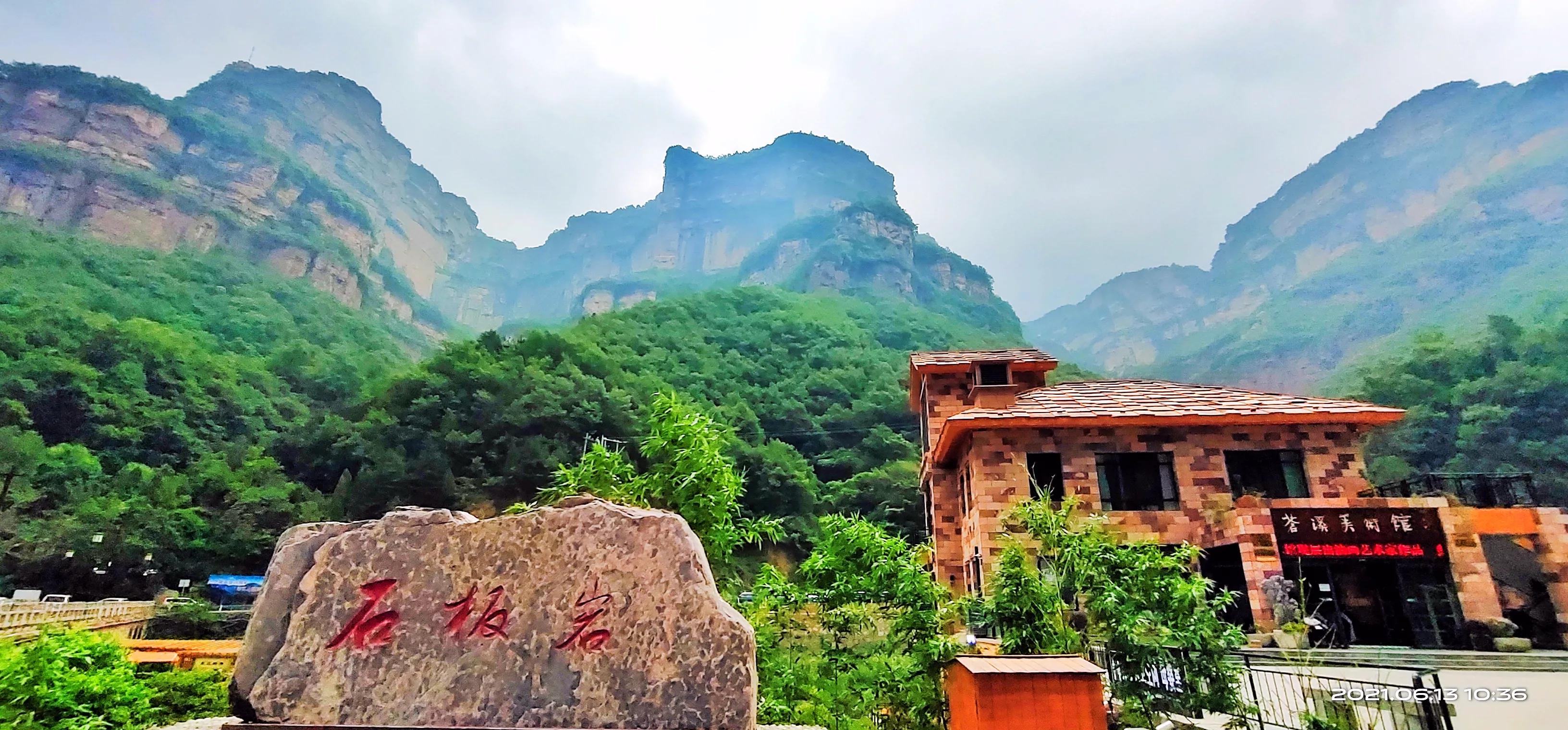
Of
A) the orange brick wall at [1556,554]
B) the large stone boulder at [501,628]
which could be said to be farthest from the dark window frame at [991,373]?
the large stone boulder at [501,628]

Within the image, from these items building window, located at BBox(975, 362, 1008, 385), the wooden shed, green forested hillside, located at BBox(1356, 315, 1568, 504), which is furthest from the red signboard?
green forested hillside, located at BBox(1356, 315, 1568, 504)

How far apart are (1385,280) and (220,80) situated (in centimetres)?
11084

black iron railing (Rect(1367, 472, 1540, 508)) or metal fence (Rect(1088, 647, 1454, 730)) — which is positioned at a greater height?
black iron railing (Rect(1367, 472, 1540, 508))

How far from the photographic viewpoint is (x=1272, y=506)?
10484 millimetres

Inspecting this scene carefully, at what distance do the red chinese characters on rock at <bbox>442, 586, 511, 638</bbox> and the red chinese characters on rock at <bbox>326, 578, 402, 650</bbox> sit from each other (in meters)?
0.26

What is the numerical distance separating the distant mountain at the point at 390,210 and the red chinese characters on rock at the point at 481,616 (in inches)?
2516

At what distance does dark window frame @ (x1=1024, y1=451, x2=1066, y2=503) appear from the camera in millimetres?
11680

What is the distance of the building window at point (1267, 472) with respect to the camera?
1162 centimetres

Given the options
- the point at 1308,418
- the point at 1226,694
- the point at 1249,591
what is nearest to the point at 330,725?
the point at 1226,694

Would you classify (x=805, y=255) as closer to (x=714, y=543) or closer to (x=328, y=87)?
(x=328, y=87)

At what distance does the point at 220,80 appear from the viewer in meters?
74.1

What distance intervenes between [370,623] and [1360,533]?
1256cm

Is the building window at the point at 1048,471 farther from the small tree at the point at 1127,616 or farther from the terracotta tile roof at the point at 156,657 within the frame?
the terracotta tile roof at the point at 156,657

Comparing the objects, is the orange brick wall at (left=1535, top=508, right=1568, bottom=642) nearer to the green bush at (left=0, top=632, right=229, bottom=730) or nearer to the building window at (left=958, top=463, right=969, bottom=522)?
the building window at (left=958, top=463, right=969, bottom=522)
